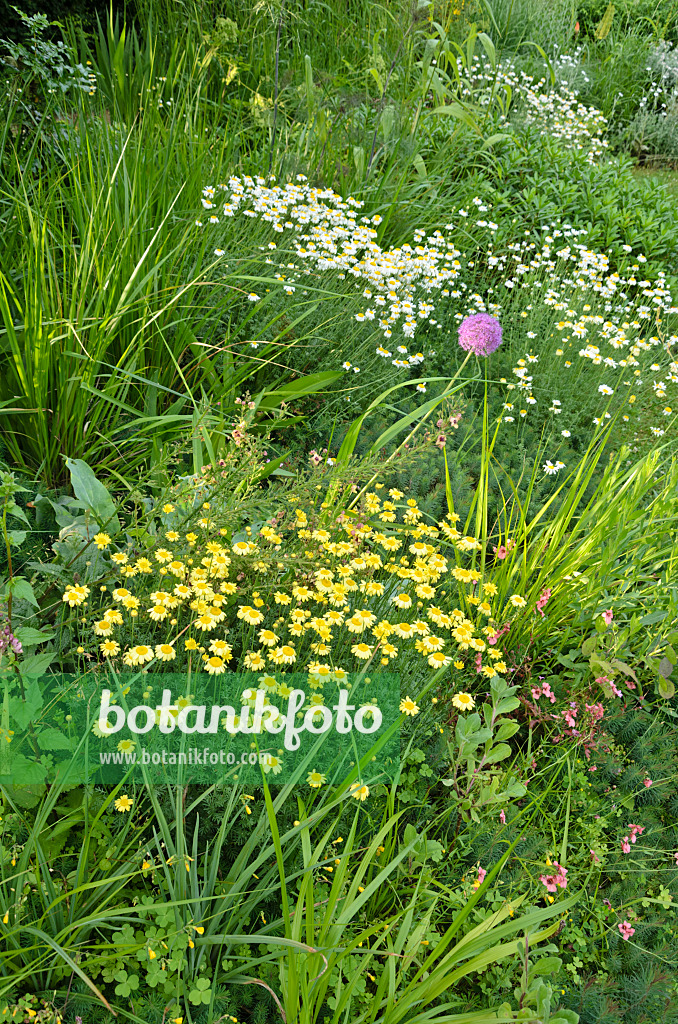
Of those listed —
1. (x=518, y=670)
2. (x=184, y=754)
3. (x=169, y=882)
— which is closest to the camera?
(x=169, y=882)

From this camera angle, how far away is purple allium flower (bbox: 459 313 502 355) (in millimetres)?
3369

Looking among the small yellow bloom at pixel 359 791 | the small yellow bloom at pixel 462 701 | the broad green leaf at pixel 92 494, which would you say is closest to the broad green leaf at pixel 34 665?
the broad green leaf at pixel 92 494

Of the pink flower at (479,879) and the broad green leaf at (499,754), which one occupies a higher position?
the broad green leaf at (499,754)

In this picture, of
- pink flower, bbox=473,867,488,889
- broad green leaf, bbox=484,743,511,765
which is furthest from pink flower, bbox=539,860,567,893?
broad green leaf, bbox=484,743,511,765

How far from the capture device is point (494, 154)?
5.87m

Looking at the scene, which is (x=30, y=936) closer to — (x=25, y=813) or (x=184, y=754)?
(x=25, y=813)

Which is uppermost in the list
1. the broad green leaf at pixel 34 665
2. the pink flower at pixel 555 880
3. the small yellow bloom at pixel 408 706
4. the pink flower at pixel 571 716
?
the small yellow bloom at pixel 408 706

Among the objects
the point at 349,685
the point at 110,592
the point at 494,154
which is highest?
the point at 494,154

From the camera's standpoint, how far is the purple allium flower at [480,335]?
3369mm

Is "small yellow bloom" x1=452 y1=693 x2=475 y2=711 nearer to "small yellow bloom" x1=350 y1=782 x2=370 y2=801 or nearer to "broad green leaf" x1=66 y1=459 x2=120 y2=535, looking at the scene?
"small yellow bloom" x1=350 y1=782 x2=370 y2=801

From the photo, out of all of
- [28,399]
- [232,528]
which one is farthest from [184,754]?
[28,399]

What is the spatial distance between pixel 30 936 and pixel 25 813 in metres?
0.24

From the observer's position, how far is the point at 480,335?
3.40m

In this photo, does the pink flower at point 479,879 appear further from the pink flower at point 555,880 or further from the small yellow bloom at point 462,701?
the small yellow bloom at point 462,701
